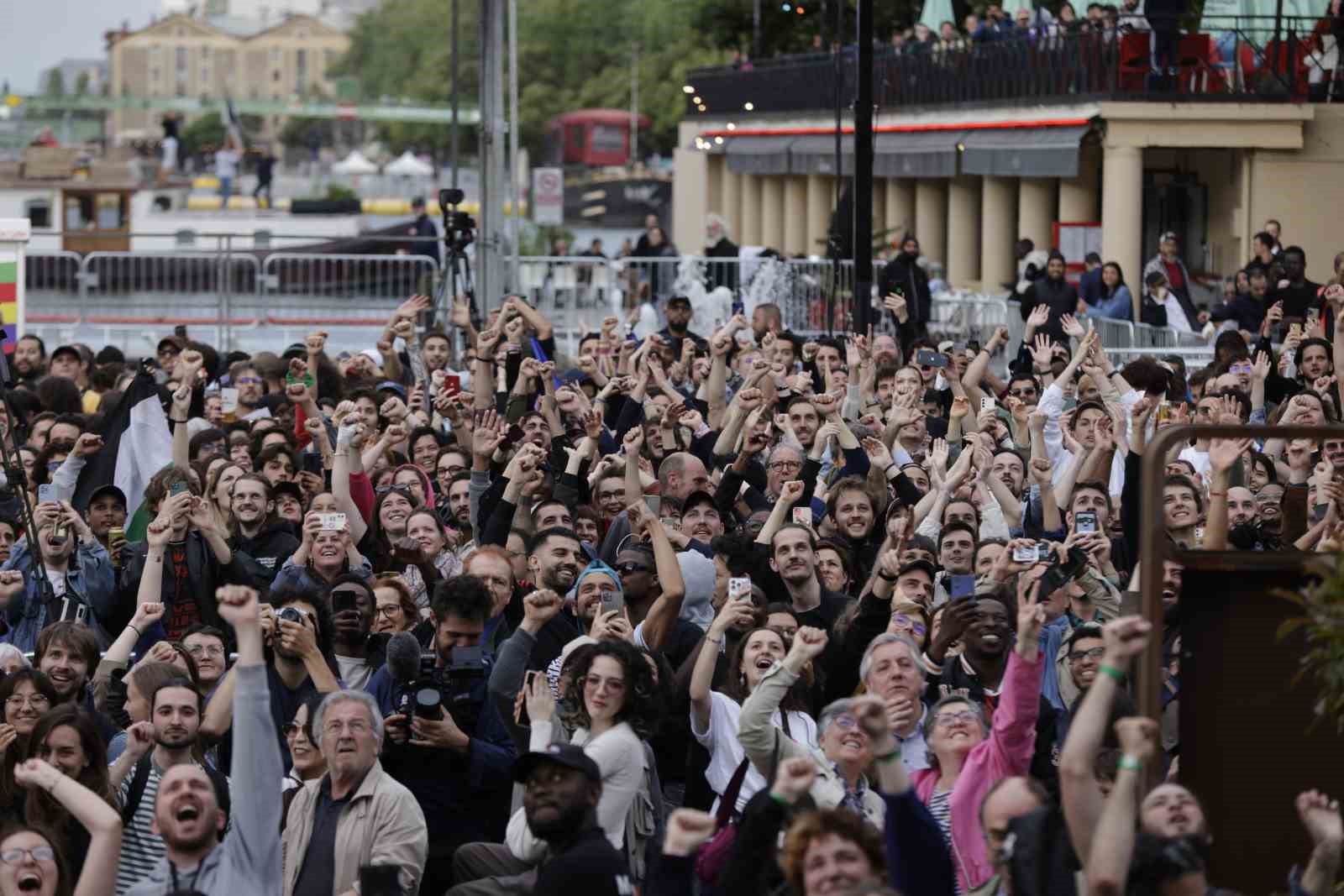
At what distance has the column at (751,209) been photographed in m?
52.9

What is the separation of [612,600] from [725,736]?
119cm

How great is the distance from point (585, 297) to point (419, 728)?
64.7ft

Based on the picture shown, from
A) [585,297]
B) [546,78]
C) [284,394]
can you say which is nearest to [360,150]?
[546,78]

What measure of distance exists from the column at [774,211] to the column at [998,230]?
12753 millimetres

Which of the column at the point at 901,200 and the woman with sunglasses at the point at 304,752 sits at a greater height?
the column at the point at 901,200

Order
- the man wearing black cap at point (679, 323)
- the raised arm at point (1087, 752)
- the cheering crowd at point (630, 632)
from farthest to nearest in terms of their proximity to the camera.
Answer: the man wearing black cap at point (679, 323) → the cheering crowd at point (630, 632) → the raised arm at point (1087, 752)

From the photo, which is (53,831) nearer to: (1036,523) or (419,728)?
(419,728)

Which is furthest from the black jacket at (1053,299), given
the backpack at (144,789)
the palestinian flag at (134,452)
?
the backpack at (144,789)

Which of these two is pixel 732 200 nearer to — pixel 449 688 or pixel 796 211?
pixel 796 211

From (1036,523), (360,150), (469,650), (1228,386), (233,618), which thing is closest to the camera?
(233,618)

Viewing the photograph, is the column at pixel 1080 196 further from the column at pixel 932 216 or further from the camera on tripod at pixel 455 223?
the camera on tripod at pixel 455 223

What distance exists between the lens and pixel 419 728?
8.88m

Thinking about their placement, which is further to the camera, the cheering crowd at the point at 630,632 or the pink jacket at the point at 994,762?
the pink jacket at the point at 994,762

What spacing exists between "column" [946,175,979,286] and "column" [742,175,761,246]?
11.6 meters
